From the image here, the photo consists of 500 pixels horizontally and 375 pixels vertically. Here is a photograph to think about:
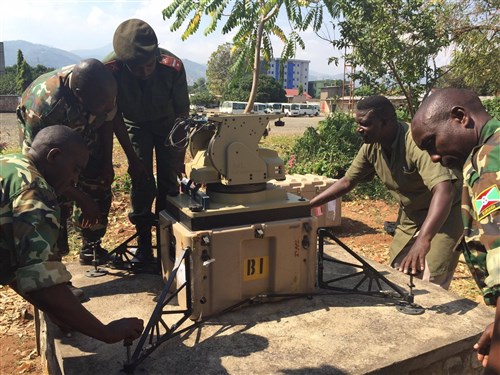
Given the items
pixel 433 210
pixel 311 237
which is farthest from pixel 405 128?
pixel 311 237

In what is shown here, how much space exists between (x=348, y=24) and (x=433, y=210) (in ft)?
23.4

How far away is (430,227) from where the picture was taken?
3.11 meters

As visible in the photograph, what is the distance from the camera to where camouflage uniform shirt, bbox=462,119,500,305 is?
5.51ft

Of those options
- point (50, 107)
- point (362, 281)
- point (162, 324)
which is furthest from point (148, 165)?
point (362, 281)

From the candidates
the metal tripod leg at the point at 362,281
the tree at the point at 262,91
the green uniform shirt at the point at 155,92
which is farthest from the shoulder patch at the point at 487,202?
the tree at the point at 262,91

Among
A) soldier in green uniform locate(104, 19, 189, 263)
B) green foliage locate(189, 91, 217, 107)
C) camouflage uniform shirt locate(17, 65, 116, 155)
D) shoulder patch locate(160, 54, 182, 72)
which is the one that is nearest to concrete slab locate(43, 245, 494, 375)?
soldier in green uniform locate(104, 19, 189, 263)

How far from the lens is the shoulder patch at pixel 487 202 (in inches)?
66.3

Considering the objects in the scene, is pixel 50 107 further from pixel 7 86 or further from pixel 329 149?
pixel 7 86

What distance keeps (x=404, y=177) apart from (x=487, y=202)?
7.27 feet

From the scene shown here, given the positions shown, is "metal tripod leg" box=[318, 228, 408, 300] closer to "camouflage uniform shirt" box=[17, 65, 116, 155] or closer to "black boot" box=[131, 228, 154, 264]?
"black boot" box=[131, 228, 154, 264]

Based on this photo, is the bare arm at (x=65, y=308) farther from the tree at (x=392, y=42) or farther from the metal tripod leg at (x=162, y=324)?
the tree at (x=392, y=42)

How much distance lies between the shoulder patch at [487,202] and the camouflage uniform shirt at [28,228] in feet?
5.55

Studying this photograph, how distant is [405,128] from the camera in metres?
3.93

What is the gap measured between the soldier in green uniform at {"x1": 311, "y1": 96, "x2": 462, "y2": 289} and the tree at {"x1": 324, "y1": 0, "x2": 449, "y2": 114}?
578 centimetres
